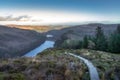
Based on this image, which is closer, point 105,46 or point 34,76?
point 34,76

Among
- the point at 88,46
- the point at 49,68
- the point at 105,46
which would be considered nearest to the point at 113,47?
the point at 105,46

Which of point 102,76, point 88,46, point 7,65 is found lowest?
point 88,46

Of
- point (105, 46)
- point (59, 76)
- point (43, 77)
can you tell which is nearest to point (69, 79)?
point (59, 76)

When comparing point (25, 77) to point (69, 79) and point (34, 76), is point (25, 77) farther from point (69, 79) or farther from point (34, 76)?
point (69, 79)

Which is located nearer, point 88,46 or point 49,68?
point 49,68

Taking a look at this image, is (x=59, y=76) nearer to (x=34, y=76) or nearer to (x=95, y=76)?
(x=34, y=76)

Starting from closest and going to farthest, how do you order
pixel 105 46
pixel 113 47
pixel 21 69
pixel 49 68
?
pixel 49 68
pixel 21 69
pixel 113 47
pixel 105 46

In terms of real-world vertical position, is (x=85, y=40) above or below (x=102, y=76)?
below

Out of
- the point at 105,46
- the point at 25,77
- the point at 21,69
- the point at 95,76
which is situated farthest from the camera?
the point at 105,46

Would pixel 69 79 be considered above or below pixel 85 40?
above
